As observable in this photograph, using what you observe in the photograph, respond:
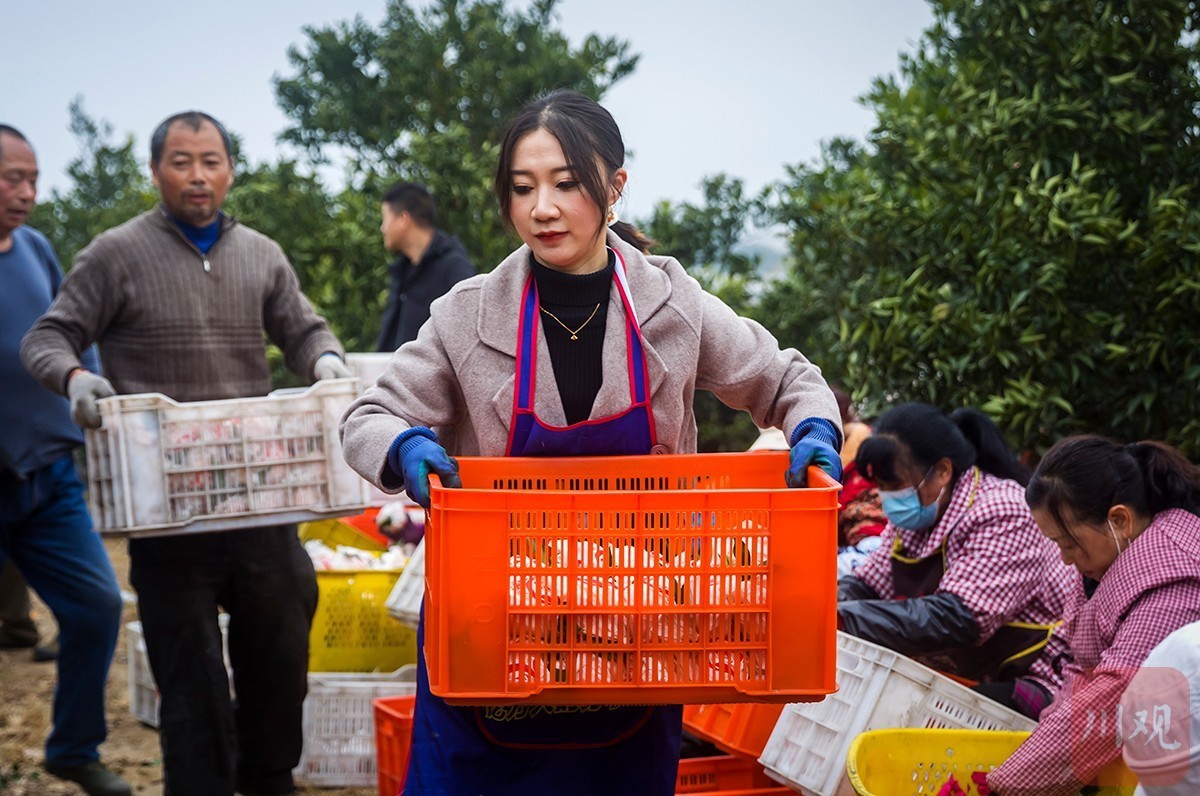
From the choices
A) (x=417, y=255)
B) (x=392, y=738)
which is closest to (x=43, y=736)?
(x=392, y=738)

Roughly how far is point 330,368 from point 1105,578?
2350 millimetres

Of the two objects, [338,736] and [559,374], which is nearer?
[559,374]

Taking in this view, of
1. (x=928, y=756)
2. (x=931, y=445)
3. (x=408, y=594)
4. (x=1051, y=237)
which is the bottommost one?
(x=928, y=756)

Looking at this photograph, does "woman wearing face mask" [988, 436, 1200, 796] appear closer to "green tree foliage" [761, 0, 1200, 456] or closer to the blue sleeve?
"green tree foliage" [761, 0, 1200, 456]

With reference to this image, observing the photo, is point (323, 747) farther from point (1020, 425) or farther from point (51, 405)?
point (1020, 425)

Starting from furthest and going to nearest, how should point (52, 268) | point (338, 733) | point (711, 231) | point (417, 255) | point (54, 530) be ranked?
point (711, 231) → point (417, 255) → point (52, 268) → point (338, 733) → point (54, 530)

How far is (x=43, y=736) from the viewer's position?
533cm

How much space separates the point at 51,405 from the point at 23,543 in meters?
0.46

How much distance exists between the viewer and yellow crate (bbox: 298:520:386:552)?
18.4 ft

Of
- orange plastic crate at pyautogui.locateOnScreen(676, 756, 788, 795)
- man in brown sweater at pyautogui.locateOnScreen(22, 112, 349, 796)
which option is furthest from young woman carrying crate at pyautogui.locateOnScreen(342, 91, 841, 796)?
man in brown sweater at pyautogui.locateOnScreen(22, 112, 349, 796)

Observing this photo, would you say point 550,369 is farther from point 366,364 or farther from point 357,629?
point 366,364

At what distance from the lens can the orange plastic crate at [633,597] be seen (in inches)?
85.6

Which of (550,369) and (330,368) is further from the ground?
(550,369)

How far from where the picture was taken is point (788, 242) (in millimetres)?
6023
